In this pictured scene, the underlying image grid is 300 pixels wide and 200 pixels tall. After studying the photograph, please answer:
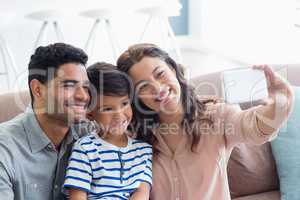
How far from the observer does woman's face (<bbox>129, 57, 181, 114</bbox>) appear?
1.30 meters

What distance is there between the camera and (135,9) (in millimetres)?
3660

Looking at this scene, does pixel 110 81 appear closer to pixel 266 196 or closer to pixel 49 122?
pixel 49 122

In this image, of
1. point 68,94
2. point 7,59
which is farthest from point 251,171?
point 7,59

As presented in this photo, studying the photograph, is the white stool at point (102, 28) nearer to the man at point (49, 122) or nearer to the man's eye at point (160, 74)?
the man at point (49, 122)

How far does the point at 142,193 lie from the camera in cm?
131

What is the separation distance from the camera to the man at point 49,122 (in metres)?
1.28

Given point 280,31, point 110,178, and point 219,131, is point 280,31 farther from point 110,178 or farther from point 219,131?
point 110,178

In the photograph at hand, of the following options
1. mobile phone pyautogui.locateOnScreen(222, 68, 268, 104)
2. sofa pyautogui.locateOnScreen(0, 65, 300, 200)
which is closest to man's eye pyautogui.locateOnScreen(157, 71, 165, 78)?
mobile phone pyautogui.locateOnScreen(222, 68, 268, 104)

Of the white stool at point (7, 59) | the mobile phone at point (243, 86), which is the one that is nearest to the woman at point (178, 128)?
the mobile phone at point (243, 86)

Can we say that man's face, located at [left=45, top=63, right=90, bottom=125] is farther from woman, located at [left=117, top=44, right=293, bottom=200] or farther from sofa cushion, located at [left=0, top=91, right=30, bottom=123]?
sofa cushion, located at [left=0, top=91, right=30, bottom=123]

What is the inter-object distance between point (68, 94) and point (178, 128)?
387mm

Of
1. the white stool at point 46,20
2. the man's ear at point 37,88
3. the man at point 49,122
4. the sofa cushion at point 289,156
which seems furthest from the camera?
the white stool at point 46,20

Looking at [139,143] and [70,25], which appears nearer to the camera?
[139,143]

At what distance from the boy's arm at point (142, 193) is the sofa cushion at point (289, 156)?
0.72 meters
